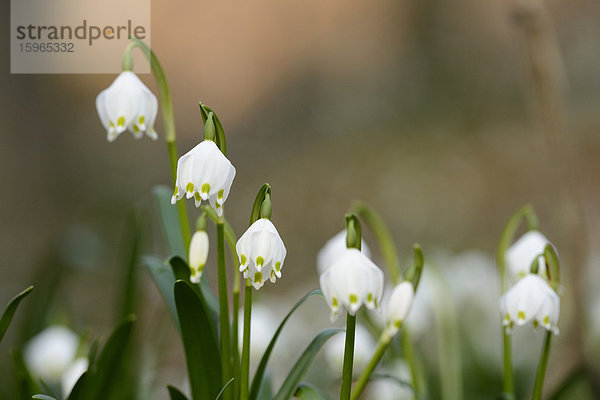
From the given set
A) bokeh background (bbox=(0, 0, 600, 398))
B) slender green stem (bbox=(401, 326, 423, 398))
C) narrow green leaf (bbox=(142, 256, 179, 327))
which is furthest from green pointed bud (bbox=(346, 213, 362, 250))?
bokeh background (bbox=(0, 0, 600, 398))

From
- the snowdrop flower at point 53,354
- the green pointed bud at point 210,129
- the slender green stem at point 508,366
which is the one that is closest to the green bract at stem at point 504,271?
the slender green stem at point 508,366

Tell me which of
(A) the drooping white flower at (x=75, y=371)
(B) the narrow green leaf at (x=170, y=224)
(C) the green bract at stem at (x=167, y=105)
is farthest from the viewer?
(A) the drooping white flower at (x=75, y=371)

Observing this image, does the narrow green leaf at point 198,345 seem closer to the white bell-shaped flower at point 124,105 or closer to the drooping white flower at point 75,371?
the white bell-shaped flower at point 124,105

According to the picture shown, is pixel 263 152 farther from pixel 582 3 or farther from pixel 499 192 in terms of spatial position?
pixel 582 3

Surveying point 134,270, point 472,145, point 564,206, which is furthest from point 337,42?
point 134,270

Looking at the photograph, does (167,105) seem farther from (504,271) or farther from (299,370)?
(504,271)

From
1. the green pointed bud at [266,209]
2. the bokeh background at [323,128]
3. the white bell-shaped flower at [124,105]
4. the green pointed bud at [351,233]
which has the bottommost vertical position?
the green pointed bud at [351,233]
